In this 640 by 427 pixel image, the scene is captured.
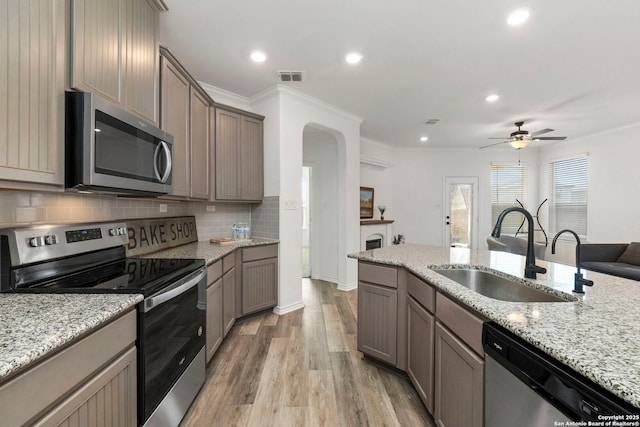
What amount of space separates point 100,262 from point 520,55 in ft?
12.4

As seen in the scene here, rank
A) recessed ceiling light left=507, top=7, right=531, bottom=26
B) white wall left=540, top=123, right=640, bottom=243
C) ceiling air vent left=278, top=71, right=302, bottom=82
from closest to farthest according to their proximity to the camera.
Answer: recessed ceiling light left=507, top=7, right=531, bottom=26 < ceiling air vent left=278, top=71, right=302, bottom=82 < white wall left=540, top=123, right=640, bottom=243

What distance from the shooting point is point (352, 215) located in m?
4.30

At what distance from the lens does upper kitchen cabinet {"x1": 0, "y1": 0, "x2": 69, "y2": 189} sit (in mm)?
984

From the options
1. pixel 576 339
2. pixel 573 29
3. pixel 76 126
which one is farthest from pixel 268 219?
pixel 573 29

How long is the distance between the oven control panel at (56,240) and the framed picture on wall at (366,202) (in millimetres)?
4264

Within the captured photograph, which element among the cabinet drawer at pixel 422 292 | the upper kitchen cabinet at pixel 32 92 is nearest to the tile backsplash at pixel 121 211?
the upper kitchen cabinet at pixel 32 92

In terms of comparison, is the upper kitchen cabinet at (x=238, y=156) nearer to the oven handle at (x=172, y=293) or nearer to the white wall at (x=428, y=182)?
the oven handle at (x=172, y=293)

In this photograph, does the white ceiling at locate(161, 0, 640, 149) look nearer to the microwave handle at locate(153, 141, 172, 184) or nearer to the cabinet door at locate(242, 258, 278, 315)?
the microwave handle at locate(153, 141, 172, 184)

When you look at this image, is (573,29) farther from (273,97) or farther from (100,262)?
(100,262)

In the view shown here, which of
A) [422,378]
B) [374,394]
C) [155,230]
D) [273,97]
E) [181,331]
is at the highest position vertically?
[273,97]

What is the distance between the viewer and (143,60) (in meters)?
1.77

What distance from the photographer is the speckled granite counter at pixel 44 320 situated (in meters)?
0.73

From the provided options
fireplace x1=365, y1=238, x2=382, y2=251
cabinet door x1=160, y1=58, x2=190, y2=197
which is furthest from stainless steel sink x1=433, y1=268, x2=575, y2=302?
fireplace x1=365, y1=238, x2=382, y2=251

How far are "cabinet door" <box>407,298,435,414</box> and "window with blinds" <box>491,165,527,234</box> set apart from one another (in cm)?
574
